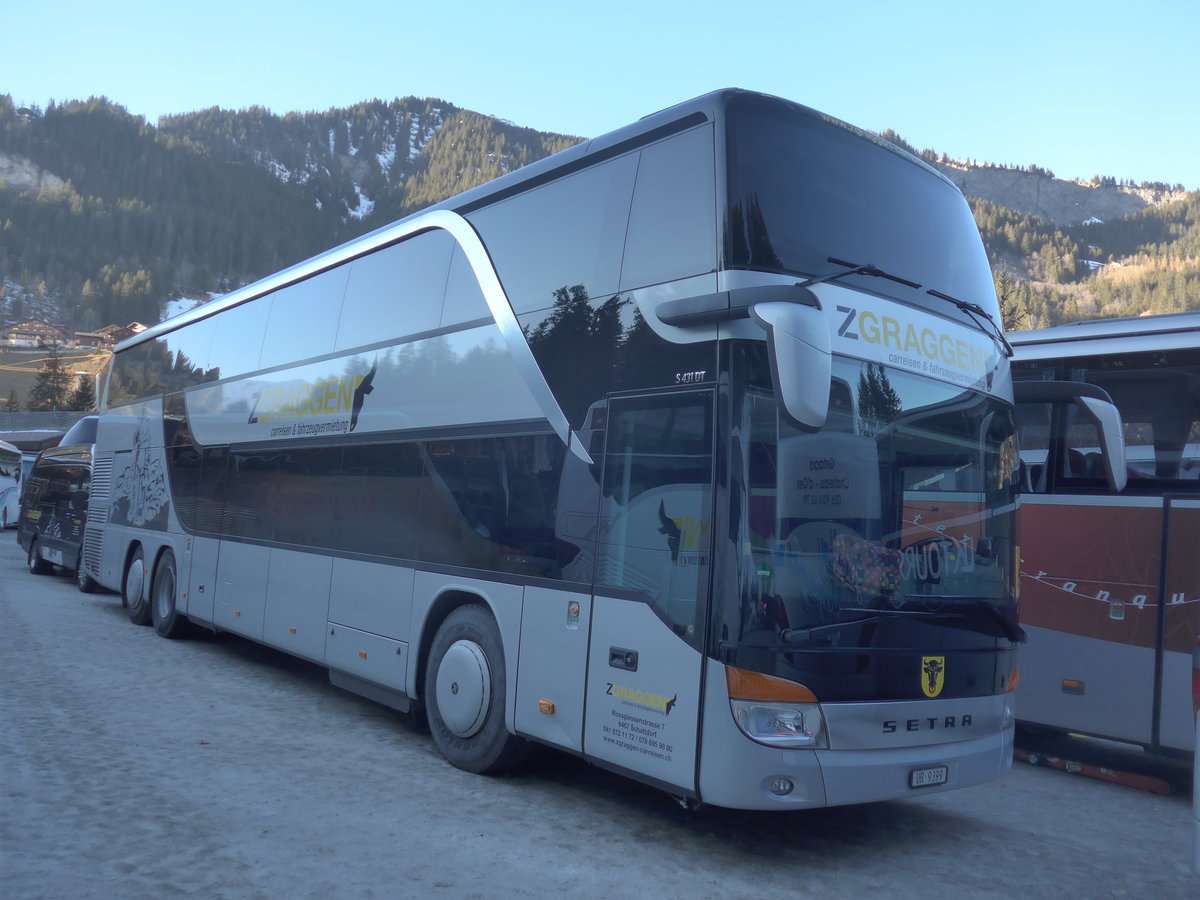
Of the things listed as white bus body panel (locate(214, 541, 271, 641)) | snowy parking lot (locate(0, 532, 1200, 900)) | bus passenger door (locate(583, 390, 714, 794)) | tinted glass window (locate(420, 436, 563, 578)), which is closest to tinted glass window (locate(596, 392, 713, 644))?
bus passenger door (locate(583, 390, 714, 794))

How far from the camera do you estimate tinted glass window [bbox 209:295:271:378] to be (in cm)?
1138

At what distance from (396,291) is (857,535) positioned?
489 centimetres

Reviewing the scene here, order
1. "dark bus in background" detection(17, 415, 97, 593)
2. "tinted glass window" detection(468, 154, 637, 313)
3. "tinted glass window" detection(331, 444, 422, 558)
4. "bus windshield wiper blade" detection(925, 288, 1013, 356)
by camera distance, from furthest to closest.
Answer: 1. "dark bus in background" detection(17, 415, 97, 593)
2. "tinted glass window" detection(331, 444, 422, 558)
3. "tinted glass window" detection(468, 154, 637, 313)
4. "bus windshield wiper blade" detection(925, 288, 1013, 356)

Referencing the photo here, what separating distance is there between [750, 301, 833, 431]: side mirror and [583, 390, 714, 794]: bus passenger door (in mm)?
769

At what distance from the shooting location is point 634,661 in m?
5.53

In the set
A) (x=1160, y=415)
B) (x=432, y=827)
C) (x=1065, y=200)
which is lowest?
(x=432, y=827)

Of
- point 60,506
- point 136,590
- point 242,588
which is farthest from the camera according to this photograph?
point 60,506

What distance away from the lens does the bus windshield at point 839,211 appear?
543 centimetres

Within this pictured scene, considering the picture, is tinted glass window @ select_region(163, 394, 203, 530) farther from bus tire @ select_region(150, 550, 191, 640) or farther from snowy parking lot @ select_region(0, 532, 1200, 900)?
snowy parking lot @ select_region(0, 532, 1200, 900)

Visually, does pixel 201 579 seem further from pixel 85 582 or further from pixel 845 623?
pixel 845 623

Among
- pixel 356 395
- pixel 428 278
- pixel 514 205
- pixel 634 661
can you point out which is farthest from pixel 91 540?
pixel 634 661

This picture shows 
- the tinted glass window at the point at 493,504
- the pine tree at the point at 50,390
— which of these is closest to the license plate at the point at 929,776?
the tinted glass window at the point at 493,504

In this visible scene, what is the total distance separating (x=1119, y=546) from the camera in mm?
8039

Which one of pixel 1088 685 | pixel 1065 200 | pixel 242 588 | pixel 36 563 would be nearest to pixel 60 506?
pixel 36 563
